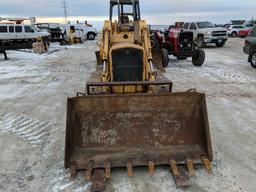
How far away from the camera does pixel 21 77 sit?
1127 centimetres

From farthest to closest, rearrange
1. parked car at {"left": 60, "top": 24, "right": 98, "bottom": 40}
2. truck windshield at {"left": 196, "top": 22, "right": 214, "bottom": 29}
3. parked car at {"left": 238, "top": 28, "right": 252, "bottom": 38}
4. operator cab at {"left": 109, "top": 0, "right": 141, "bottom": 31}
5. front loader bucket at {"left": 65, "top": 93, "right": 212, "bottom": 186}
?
parked car at {"left": 60, "top": 24, "right": 98, "bottom": 40}, parked car at {"left": 238, "top": 28, "right": 252, "bottom": 38}, truck windshield at {"left": 196, "top": 22, "right": 214, "bottom": 29}, operator cab at {"left": 109, "top": 0, "right": 141, "bottom": 31}, front loader bucket at {"left": 65, "top": 93, "right": 212, "bottom": 186}

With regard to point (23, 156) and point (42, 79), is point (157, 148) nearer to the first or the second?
point (23, 156)

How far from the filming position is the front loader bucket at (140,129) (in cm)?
404

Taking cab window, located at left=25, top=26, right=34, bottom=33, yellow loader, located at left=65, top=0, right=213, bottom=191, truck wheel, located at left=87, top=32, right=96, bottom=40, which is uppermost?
cab window, located at left=25, top=26, right=34, bottom=33

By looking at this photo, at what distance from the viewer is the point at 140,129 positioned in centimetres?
424

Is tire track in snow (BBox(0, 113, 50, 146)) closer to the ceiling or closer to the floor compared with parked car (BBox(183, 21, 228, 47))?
closer to the floor

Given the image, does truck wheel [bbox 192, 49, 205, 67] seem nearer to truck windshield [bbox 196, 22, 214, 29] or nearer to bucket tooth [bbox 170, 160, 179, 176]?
bucket tooth [bbox 170, 160, 179, 176]

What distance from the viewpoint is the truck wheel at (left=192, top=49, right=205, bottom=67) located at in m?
12.8

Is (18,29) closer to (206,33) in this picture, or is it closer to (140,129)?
(206,33)

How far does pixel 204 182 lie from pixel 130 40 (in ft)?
12.8

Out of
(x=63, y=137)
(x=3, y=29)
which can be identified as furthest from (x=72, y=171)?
(x=3, y=29)

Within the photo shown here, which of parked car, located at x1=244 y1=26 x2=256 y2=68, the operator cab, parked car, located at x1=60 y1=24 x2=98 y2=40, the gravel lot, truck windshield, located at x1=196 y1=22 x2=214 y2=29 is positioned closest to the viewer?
the gravel lot

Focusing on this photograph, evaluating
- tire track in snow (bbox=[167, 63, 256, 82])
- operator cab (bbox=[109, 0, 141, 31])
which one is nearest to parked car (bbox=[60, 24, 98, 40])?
tire track in snow (bbox=[167, 63, 256, 82])

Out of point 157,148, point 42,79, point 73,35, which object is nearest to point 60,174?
point 157,148
